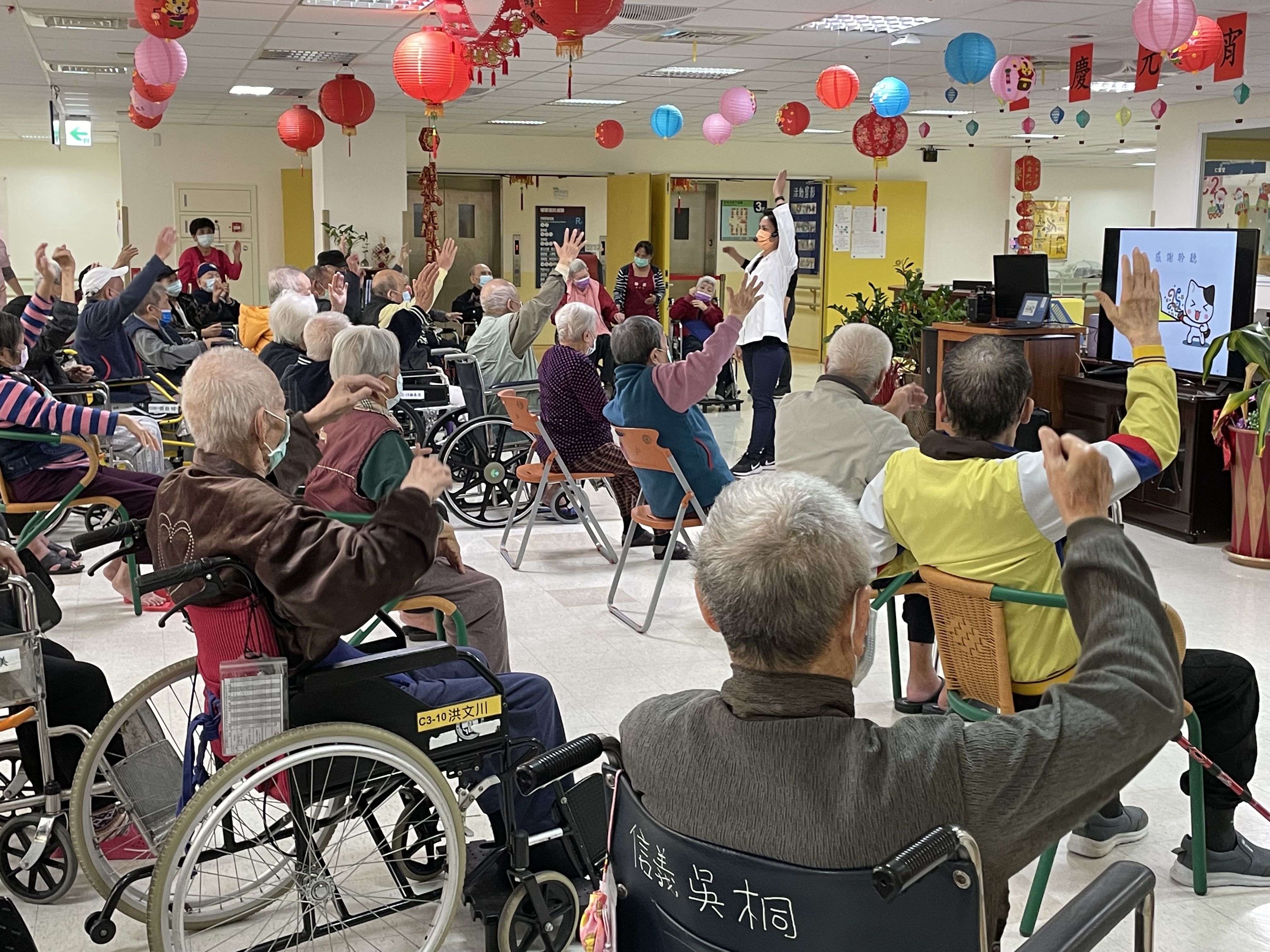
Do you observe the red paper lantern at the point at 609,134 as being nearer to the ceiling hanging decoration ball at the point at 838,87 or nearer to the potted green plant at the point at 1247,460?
the ceiling hanging decoration ball at the point at 838,87

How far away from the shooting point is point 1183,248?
658 centimetres

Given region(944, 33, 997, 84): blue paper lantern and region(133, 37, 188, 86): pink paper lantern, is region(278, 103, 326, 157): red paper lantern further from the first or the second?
region(944, 33, 997, 84): blue paper lantern

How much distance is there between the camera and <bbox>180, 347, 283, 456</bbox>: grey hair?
2.35 meters

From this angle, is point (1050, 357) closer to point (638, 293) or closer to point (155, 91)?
point (638, 293)

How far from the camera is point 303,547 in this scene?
2150 millimetres

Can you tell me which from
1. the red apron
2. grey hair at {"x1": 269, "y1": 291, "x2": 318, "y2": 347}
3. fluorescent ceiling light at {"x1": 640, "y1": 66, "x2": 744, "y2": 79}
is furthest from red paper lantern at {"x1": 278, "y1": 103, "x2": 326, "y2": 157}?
grey hair at {"x1": 269, "y1": 291, "x2": 318, "y2": 347}

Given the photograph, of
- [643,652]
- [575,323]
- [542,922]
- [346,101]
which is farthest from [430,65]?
[542,922]

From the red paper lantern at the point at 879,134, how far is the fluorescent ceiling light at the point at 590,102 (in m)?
4.06

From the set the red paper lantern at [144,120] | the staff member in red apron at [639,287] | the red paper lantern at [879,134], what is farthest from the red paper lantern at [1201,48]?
the red paper lantern at [144,120]

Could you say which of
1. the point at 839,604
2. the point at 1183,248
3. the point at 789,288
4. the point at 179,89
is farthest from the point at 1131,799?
the point at 179,89

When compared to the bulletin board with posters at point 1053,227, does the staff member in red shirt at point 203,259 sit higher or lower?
lower

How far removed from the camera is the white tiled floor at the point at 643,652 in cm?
262

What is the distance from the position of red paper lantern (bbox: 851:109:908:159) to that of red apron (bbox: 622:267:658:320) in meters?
3.11

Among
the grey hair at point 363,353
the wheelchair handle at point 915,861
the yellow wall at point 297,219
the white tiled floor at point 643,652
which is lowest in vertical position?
the white tiled floor at point 643,652
